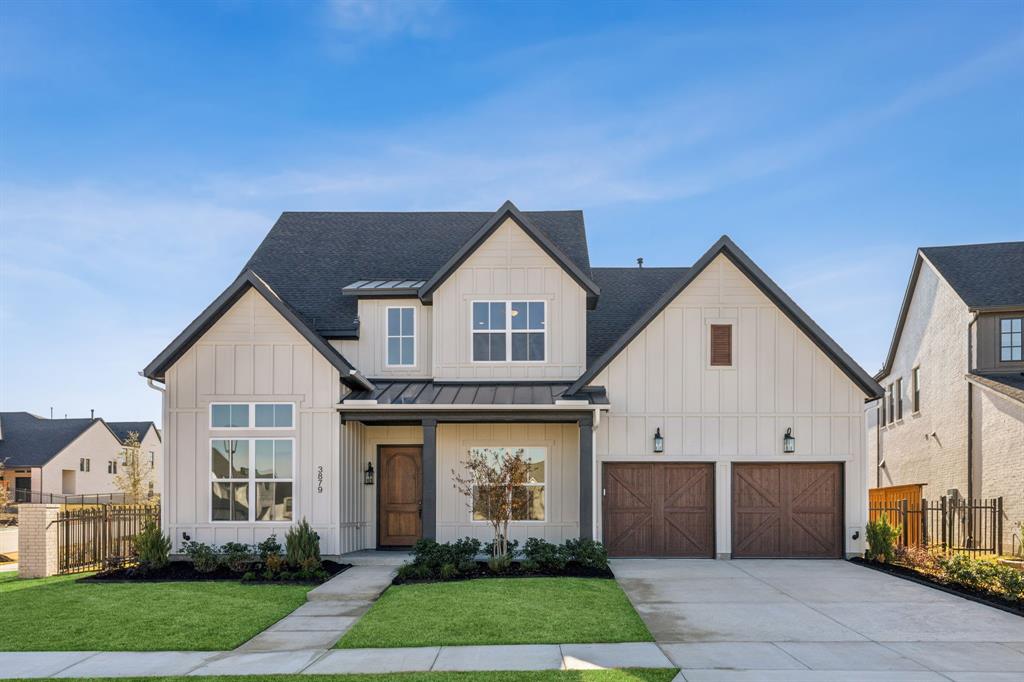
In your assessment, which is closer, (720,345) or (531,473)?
(720,345)

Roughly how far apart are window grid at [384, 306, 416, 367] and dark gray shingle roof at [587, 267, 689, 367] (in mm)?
4135

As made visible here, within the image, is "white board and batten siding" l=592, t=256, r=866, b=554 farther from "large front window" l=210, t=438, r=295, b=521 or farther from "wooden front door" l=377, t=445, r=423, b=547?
"large front window" l=210, t=438, r=295, b=521

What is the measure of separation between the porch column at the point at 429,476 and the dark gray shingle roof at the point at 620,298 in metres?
4.23

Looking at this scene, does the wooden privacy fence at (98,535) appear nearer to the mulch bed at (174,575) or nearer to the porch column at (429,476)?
the mulch bed at (174,575)

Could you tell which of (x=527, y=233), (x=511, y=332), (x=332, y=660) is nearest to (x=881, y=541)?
(x=511, y=332)

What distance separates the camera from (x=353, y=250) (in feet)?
67.4

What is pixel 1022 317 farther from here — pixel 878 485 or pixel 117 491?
pixel 117 491

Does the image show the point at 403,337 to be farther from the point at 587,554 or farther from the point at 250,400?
the point at 587,554

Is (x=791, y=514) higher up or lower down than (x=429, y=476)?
lower down

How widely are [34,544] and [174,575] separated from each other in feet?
11.1

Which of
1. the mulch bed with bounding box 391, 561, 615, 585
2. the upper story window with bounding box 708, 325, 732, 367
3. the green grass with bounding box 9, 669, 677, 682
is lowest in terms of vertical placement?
the mulch bed with bounding box 391, 561, 615, 585

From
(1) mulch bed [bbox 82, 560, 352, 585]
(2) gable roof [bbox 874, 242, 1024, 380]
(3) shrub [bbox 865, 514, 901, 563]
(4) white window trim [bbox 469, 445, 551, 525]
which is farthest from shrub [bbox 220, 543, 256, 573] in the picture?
(2) gable roof [bbox 874, 242, 1024, 380]

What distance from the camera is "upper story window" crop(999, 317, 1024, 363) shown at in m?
21.6

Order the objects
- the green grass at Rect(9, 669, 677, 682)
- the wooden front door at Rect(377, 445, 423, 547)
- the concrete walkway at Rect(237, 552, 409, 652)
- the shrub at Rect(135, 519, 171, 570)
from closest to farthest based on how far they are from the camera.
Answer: the green grass at Rect(9, 669, 677, 682)
the concrete walkway at Rect(237, 552, 409, 652)
the shrub at Rect(135, 519, 171, 570)
the wooden front door at Rect(377, 445, 423, 547)
